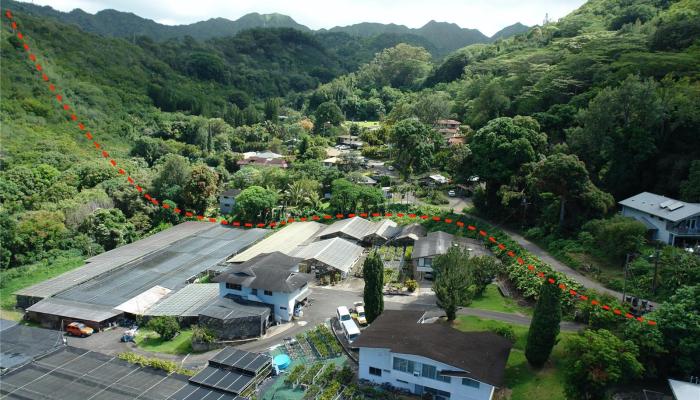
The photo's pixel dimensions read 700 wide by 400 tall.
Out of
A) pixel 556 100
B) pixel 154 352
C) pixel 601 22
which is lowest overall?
pixel 154 352

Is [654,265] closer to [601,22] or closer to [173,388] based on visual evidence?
[173,388]

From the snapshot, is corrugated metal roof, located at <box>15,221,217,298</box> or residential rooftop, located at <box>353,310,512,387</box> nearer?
residential rooftop, located at <box>353,310,512,387</box>

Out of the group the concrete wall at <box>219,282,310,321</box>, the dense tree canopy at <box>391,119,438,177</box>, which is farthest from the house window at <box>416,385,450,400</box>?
the dense tree canopy at <box>391,119,438,177</box>

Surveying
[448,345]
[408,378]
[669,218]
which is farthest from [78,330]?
[669,218]

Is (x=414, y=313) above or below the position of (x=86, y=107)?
below

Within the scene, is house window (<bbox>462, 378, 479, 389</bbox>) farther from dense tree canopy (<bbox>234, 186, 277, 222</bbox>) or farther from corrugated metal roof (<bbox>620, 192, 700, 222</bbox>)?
dense tree canopy (<bbox>234, 186, 277, 222</bbox>)

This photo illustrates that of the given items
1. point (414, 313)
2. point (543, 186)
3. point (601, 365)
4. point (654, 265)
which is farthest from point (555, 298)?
point (543, 186)
